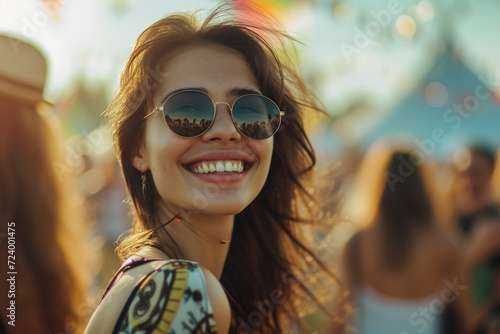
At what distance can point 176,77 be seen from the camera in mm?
1640

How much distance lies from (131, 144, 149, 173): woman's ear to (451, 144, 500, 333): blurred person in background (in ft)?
9.63

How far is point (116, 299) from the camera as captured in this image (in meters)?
Result: 1.23

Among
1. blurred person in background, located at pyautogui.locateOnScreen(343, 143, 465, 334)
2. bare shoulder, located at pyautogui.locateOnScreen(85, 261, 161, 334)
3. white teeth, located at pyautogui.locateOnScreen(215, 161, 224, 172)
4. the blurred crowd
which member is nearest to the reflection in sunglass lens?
white teeth, located at pyautogui.locateOnScreen(215, 161, 224, 172)

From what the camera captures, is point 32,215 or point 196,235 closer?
point 196,235

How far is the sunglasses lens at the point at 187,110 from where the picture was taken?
1.55 meters

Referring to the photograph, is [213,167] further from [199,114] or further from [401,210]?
[401,210]

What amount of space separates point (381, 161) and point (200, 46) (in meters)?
2.48

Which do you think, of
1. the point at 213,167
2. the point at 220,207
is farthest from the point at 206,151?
the point at 220,207

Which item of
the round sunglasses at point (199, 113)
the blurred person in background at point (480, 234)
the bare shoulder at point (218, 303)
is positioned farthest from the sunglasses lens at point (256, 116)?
the blurred person in background at point (480, 234)

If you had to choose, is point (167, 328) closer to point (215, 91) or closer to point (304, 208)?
point (215, 91)

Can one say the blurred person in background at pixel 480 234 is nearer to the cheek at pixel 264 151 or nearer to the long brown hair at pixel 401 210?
the long brown hair at pixel 401 210

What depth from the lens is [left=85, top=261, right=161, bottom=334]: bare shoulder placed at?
120 centimetres

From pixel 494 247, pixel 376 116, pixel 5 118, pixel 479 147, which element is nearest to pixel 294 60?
pixel 5 118

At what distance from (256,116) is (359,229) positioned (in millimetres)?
2334
